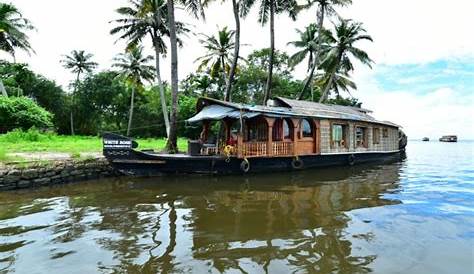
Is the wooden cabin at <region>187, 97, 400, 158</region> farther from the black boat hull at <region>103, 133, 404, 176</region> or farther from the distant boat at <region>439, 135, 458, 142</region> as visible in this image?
the distant boat at <region>439, 135, 458, 142</region>

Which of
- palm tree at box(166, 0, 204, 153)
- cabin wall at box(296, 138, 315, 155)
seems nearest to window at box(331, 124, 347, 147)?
cabin wall at box(296, 138, 315, 155)

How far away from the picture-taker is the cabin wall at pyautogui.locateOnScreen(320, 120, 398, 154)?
1708 cm

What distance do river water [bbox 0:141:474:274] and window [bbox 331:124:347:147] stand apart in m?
6.20

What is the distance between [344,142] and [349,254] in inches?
546

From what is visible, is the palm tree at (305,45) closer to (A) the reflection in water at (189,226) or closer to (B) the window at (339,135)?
(B) the window at (339,135)

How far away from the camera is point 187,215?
7809 millimetres

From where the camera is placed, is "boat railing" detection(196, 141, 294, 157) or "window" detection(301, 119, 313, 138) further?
"window" detection(301, 119, 313, 138)

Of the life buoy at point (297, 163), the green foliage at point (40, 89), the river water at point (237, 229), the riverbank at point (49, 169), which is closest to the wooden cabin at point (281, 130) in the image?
the life buoy at point (297, 163)

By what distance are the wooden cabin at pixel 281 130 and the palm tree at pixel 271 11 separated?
450cm

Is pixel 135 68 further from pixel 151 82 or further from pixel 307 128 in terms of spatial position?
pixel 307 128

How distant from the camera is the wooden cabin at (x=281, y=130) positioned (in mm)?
14383

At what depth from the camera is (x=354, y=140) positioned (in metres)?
19.0

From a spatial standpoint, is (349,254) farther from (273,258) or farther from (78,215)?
(78,215)

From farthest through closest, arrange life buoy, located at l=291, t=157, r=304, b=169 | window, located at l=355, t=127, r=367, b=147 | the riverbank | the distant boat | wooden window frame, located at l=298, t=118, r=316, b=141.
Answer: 1. the distant boat
2. window, located at l=355, t=127, r=367, b=147
3. wooden window frame, located at l=298, t=118, r=316, b=141
4. life buoy, located at l=291, t=157, r=304, b=169
5. the riverbank
